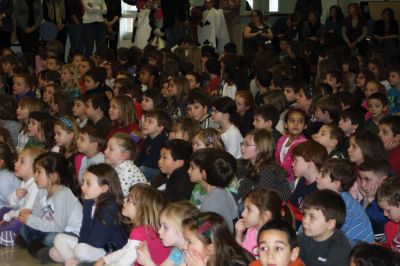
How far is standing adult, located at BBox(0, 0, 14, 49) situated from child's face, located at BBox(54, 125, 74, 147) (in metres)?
7.16

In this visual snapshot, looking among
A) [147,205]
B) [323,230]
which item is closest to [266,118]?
[147,205]

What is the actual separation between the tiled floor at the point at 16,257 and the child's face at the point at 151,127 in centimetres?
170

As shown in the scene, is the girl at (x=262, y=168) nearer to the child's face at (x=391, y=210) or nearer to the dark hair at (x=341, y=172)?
the dark hair at (x=341, y=172)

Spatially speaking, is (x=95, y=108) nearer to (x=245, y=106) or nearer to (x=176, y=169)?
(x=245, y=106)

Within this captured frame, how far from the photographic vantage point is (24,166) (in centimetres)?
625

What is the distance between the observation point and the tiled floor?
5766 mm

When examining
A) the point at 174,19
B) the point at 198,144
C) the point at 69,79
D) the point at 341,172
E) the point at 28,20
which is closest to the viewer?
the point at 341,172

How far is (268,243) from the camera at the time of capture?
393 cm

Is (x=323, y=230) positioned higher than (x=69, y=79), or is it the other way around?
(x=69, y=79)

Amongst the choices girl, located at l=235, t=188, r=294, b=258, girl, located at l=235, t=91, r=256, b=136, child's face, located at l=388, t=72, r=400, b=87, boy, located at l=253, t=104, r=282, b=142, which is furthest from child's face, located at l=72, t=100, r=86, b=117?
girl, located at l=235, t=188, r=294, b=258

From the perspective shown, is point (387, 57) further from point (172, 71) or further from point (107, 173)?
point (107, 173)

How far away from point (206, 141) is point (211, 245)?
219 centimetres

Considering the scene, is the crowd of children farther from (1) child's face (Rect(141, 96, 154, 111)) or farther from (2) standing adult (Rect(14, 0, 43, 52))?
(2) standing adult (Rect(14, 0, 43, 52))

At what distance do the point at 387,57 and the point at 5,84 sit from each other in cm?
563
